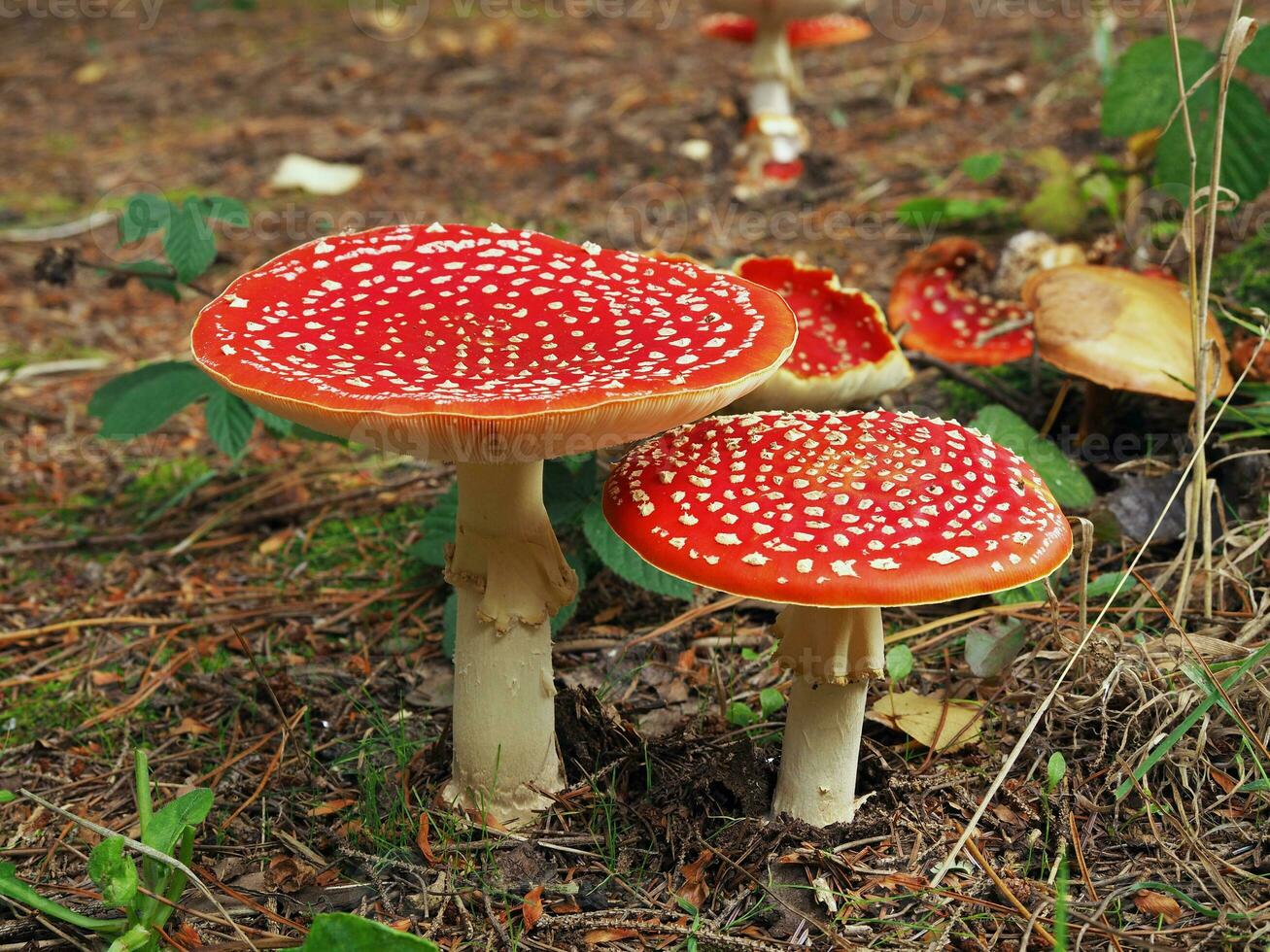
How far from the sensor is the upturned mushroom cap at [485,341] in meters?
2.25

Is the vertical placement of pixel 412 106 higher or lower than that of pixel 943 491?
lower

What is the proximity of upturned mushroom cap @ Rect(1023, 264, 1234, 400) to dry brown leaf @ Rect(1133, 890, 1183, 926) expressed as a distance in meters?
1.71

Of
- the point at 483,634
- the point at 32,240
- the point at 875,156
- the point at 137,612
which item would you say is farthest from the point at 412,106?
the point at 483,634

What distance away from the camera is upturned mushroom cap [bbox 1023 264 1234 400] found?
3.80m

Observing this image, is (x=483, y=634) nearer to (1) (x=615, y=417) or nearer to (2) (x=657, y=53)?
(1) (x=615, y=417)

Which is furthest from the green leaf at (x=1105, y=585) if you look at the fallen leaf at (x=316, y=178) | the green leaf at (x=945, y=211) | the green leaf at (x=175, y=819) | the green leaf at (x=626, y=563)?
the fallen leaf at (x=316, y=178)

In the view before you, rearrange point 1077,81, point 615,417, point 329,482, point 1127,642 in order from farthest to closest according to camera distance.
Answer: point 1077,81, point 329,482, point 1127,642, point 615,417

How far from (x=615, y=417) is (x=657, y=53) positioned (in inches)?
367

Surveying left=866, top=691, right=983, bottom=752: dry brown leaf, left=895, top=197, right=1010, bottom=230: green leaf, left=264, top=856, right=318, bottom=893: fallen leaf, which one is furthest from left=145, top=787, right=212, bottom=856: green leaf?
left=895, top=197, right=1010, bottom=230: green leaf

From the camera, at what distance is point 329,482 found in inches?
196

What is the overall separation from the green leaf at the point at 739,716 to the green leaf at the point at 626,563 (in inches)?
14.4

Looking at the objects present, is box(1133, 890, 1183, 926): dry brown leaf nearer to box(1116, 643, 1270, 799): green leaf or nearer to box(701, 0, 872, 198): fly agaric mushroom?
box(1116, 643, 1270, 799): green leaf

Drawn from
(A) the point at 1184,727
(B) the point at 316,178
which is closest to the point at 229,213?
(A) the point at 1184,727

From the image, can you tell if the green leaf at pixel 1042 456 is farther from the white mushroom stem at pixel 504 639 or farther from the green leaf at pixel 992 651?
the white mushroom stem at pixel 504 639
